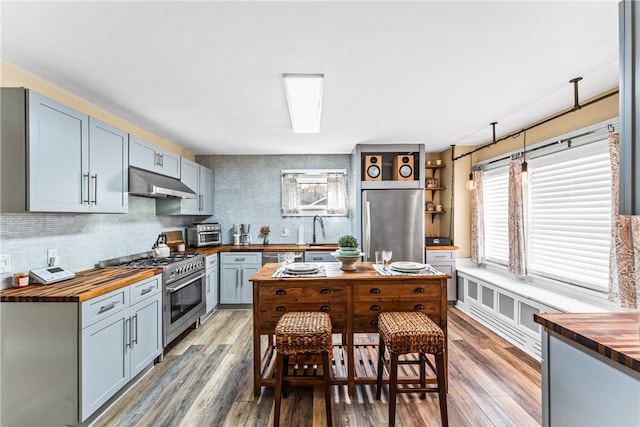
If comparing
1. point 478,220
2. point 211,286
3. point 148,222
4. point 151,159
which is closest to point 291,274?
point 151,159

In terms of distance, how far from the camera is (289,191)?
16.7 ft

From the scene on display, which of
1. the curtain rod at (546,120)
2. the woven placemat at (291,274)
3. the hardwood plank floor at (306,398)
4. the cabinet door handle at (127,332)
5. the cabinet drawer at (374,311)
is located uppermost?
the curtain rod at (546,120)

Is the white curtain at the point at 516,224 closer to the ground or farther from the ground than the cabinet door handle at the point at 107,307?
farther from the ground

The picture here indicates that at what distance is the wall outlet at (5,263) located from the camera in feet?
6.52

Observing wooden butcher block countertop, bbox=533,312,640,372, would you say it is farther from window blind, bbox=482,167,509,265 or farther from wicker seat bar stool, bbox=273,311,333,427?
window blind, bbox=482,167,509,265

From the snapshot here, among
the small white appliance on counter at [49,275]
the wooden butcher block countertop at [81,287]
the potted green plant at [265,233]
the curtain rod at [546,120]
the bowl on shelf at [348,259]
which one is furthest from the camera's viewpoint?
the potted green plant at [265,233]

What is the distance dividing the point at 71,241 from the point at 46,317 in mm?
901

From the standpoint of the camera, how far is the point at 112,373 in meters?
2.15

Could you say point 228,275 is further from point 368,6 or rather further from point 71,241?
point 368,6

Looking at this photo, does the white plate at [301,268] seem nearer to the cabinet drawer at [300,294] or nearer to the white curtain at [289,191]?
the cabinet drawer at [300,294]

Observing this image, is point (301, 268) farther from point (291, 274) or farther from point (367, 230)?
point (367, 230)

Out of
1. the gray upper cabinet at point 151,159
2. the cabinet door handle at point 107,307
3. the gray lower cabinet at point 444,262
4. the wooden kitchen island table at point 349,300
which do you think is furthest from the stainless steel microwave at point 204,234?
the gray lower cabinet at point 444,262

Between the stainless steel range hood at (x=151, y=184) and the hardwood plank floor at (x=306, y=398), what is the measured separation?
1.66 metres

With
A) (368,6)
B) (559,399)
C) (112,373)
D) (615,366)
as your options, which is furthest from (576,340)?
(112,373)
